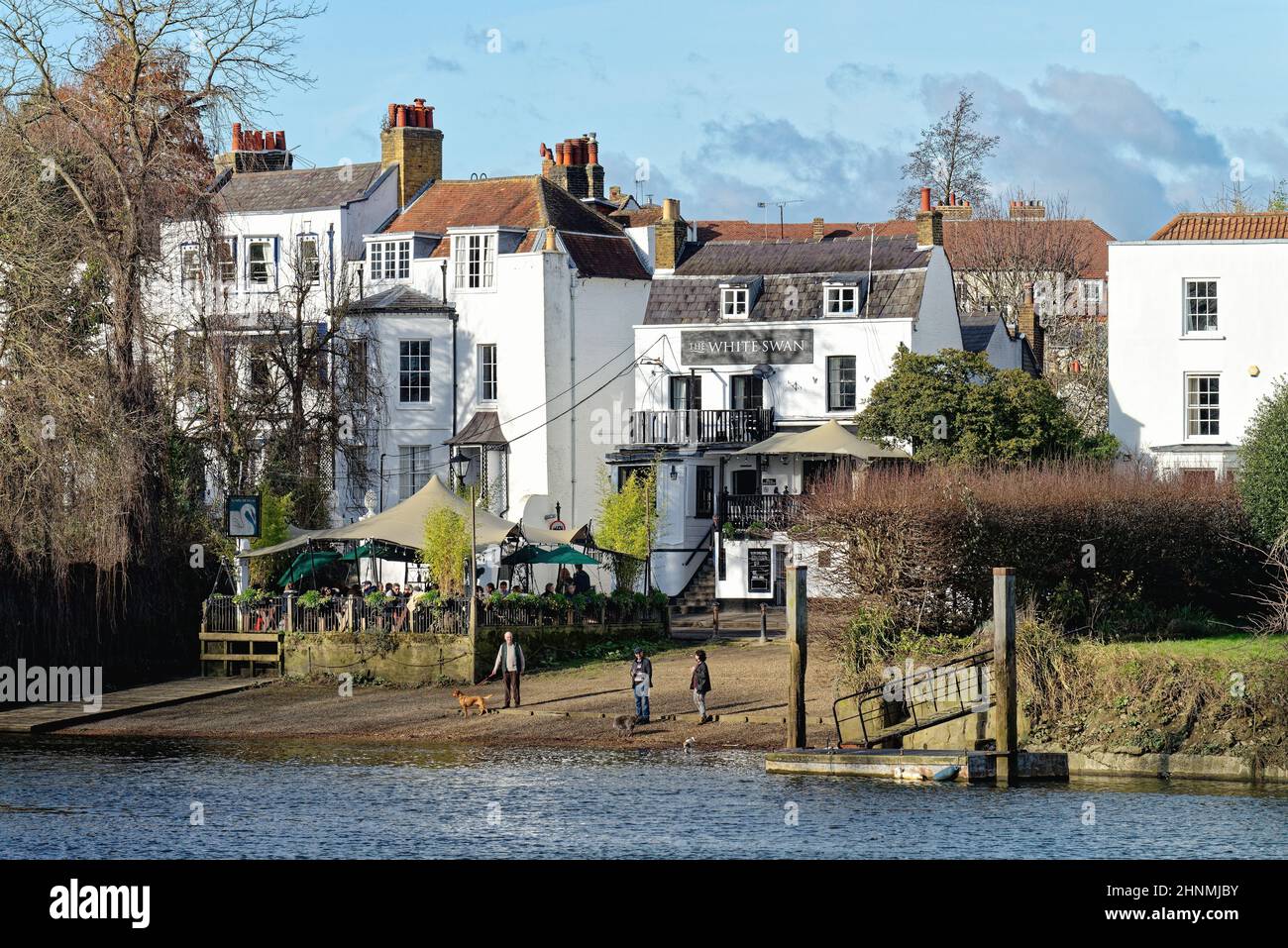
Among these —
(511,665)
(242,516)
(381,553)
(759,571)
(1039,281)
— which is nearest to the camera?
(511,665)

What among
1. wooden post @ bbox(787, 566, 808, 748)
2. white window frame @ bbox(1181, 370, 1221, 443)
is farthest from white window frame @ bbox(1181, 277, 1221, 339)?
wooden post @ bbox(787, 566, 808, 748)

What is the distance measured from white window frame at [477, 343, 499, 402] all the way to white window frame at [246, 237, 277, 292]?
737 centimetres

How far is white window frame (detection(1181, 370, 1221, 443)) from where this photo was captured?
55.5m

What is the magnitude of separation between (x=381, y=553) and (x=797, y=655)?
18.4 metres

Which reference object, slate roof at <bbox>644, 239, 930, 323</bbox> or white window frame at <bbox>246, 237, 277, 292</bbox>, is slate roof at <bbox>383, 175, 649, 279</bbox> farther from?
white window frame at <bbox>246, 237, 277, 292</bbox>

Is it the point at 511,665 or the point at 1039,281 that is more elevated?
the point at 1039,281

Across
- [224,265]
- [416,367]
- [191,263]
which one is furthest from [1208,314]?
[191,263]

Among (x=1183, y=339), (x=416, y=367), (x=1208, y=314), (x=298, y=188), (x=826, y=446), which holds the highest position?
(x=298, y=188)

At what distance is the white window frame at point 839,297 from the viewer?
5759 centimetres

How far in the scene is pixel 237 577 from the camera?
48.1 meters

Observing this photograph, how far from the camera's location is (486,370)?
6038cm

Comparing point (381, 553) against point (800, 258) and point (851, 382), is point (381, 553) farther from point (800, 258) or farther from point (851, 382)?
point (800, 258)
